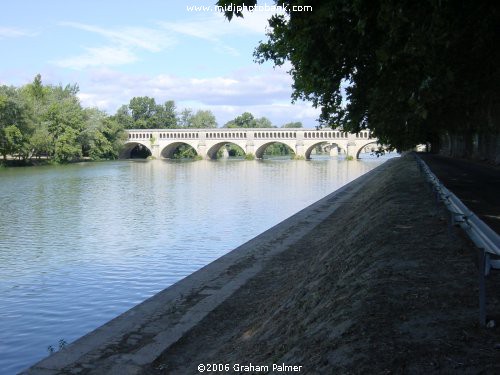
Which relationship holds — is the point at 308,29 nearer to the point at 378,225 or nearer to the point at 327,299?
the point at 378,225

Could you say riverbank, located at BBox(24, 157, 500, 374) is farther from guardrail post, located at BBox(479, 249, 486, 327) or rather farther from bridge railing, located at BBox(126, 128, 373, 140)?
bridge railing, located at BBox(126, 128, 373, 140)

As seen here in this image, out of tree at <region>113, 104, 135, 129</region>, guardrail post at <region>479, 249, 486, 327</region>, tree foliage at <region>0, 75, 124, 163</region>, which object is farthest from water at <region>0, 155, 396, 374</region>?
tree at <region>113, 104, 135, 129</region>

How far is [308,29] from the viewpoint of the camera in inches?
392

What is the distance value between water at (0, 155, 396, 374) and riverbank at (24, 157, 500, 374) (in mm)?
1777

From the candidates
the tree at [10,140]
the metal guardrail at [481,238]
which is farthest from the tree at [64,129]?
the metal guardrail at [481,238]

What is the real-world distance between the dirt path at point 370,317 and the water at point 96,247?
2983 millimetres

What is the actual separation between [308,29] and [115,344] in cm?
602

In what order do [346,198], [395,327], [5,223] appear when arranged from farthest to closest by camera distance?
[346,198] < [5,223] < [395,327]

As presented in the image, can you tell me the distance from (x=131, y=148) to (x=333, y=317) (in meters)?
125

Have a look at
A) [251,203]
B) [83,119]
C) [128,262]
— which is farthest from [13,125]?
[128,262]

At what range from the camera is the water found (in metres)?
10.5

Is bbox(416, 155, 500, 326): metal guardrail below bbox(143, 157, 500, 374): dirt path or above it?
above

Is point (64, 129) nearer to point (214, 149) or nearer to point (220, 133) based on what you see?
point (220, 133)

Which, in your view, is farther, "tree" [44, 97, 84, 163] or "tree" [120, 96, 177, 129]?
"tree" [120, 96, 177, 129]
